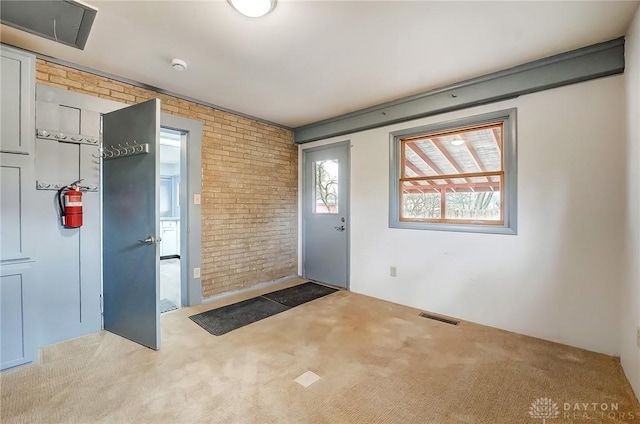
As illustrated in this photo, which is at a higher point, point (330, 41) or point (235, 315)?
point (330, 41)

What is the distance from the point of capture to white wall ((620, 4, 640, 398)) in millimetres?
1853

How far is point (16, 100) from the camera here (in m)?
2.14

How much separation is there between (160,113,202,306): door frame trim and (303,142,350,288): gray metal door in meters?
1.76

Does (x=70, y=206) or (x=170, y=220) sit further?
(x=170, y=220)

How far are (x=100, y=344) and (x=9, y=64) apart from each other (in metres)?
2.32

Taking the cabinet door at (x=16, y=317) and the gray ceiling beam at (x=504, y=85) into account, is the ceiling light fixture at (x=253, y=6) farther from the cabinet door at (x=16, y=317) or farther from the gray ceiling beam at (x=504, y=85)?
the cabinet door at (x=16, y=317)

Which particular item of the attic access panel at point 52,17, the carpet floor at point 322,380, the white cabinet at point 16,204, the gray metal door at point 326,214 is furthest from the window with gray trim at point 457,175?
the white cabinet at point 16,204

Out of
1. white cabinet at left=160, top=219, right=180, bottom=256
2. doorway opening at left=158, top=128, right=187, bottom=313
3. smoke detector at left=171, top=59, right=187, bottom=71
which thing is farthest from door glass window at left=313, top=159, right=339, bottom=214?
white cabinet at left=160, top=219, right=180, bottom=256

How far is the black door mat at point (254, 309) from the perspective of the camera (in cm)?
291

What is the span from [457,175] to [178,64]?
9.83 ft

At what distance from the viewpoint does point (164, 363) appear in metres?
2.18

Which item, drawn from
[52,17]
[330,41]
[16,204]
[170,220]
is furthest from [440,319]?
[170,220]

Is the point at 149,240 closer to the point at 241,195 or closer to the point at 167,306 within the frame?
the point at 167,306

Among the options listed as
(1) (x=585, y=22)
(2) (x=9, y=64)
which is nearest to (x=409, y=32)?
(1) (x=585, y=22)
